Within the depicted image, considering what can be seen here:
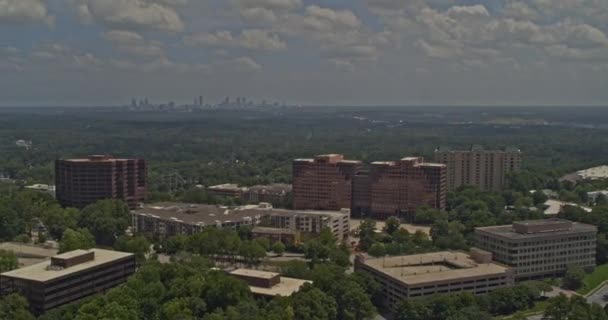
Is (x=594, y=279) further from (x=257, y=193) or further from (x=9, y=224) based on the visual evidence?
(x=9, y=224)

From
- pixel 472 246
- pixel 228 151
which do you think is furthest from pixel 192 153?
pixel 472 246

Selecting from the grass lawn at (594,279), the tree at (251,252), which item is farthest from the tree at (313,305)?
the grass lawn at (594,279)

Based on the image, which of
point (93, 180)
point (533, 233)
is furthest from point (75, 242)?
point (533, 233)

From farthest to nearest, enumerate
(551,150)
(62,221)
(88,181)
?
(551,150) < (88,181) < (62,221)

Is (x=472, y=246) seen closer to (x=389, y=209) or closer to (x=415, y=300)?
(x=415, y=300)

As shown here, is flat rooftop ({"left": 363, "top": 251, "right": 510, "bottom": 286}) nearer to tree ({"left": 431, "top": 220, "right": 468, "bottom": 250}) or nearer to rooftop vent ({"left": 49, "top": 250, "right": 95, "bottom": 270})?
tree ({"left": 431, "top": 220, "right": 468, "bottom": 250})

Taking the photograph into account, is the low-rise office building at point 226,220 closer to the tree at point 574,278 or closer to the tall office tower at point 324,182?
the tall office tower at point 324,182
